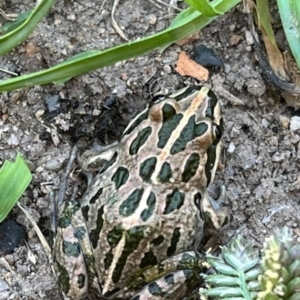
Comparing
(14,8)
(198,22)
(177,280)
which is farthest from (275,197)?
(14,8)

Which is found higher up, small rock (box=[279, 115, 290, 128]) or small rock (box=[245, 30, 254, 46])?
small rock (box=[245, 30, 254, 46])

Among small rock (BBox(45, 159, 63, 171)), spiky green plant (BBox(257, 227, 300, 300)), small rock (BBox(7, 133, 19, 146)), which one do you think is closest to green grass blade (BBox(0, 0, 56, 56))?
small rock (BBox(7, 133, 19, 146))

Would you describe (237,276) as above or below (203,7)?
below

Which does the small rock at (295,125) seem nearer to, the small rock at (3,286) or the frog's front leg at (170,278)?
the frog's front leg at (170,278)

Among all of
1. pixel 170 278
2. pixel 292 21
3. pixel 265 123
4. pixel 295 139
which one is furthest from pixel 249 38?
pixel 170 278

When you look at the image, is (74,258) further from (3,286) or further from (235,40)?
(235,40)

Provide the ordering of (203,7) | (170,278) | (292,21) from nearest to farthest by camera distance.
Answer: (203,7), (170,278), (292,21)

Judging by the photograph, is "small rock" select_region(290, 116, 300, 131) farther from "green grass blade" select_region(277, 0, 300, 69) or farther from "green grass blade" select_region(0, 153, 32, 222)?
"green grass blade" select_region(0, 153, 32, 222)
